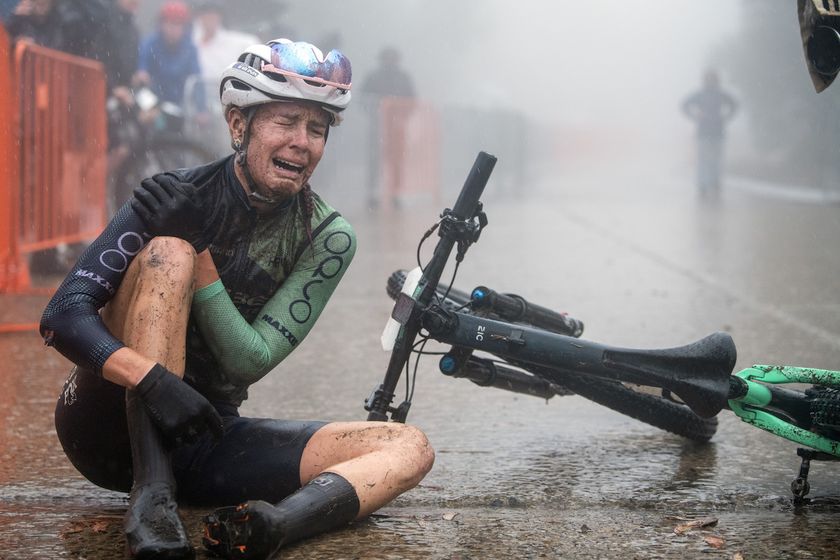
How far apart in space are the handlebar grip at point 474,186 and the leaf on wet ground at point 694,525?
99cm

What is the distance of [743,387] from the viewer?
11.6ft

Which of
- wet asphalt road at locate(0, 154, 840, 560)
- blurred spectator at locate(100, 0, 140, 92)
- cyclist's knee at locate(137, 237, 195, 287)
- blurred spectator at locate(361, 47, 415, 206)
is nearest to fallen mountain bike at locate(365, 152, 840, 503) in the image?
wet asphalt road at locate(0, 154, 840, 560)

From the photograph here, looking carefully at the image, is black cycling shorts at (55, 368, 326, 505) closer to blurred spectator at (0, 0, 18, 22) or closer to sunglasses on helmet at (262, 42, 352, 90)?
sunglasses on helmet at (262, 42, 352, 90)

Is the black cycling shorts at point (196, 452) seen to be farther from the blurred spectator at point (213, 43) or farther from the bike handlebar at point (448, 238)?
the blurred spectator at point (213, 43)

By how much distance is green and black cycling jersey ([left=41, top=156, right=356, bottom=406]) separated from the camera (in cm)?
335

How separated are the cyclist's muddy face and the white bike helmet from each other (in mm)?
46

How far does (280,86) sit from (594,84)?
A: 3629 inches

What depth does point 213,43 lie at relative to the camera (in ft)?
46.9

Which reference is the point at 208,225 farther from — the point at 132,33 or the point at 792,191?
the point at 792,191

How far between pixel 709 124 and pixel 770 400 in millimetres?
19174

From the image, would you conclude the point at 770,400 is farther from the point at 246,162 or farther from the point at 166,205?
the point at 166,205

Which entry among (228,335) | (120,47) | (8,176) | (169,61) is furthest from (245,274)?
(169,61)

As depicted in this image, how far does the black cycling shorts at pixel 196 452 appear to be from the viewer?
3.34 metres

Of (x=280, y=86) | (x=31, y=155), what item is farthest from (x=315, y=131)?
(x=31, y=155)
